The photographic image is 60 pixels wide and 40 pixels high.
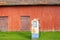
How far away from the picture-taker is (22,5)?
1998 centimetres

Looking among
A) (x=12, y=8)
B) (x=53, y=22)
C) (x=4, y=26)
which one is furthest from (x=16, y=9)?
(x=53, y=22)

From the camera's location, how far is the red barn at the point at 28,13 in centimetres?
1989

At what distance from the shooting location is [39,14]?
20016 millimetres

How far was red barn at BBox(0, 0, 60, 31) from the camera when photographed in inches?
783

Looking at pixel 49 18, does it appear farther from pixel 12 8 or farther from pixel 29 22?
pixel 12 8

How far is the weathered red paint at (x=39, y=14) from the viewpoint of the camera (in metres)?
19.9

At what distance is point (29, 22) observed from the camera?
20047 millimetres

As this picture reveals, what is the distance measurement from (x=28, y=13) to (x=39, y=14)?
851 mm

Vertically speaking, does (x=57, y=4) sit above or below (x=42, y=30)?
above

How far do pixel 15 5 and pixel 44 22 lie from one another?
8.46 feet

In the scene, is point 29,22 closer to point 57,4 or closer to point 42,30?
point 42,30

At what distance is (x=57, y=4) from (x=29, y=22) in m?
2.55

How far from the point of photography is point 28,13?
2003 centimetres

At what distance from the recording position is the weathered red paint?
19.9 m
